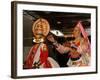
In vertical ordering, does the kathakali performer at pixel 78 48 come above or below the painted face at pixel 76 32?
below

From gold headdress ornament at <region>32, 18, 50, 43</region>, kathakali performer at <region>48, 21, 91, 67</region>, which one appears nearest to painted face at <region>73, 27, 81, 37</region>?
kathakali performer at <region>48, 21, 91, 67</region>

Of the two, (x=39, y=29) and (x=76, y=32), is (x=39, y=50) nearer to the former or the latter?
(x=39, y=29)

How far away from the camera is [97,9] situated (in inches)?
83.7

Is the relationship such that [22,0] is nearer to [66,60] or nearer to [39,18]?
[39,18]

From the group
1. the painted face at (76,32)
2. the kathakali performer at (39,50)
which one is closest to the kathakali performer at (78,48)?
the painted face at (76,32)

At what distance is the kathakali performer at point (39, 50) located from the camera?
6.13ft

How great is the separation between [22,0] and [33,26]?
211mm

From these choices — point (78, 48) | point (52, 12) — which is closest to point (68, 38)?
point (78, 48)

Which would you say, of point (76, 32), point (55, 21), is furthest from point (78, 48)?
point (55, 21)

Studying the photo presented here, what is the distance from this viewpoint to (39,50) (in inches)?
74.8

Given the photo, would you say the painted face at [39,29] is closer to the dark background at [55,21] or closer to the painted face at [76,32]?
the dark background at [55,21]

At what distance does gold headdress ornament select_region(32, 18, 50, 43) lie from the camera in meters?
1.89

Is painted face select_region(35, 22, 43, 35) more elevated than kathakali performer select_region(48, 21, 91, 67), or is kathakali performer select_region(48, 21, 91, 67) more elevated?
painted face select_region(35, 22, 43, 35)

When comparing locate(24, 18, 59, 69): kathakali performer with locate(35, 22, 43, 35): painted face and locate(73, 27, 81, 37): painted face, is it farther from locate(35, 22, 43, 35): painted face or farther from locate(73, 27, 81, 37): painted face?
locate(73, 27, 81, 37): painted face
